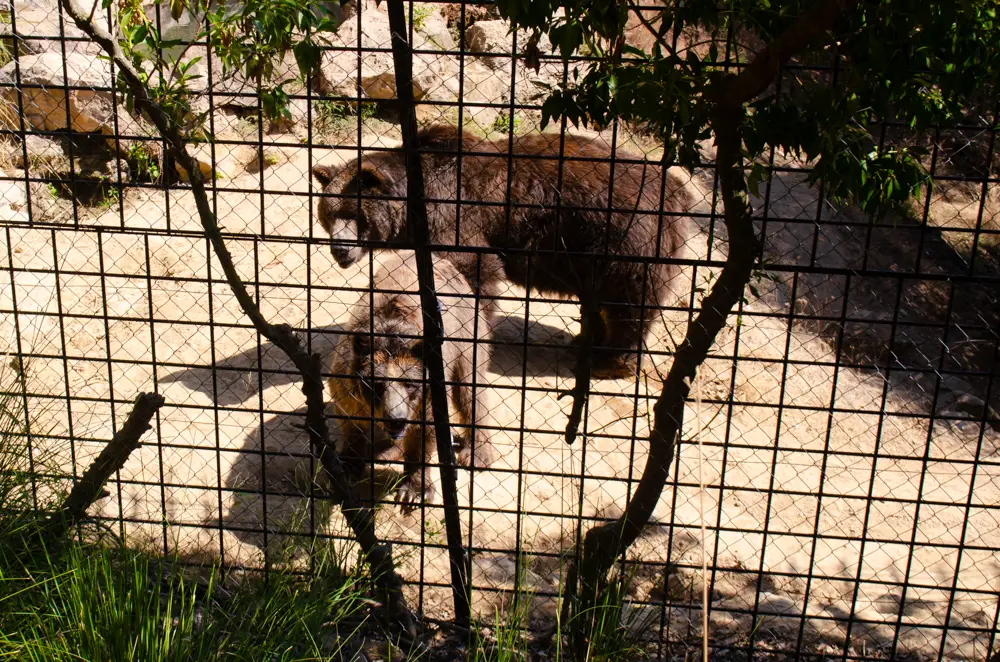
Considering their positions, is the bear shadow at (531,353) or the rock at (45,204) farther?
the rock at (45,204)

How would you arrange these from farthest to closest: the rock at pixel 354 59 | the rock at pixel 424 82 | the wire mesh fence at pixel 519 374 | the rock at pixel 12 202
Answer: the rock at pixel 424 82, the rock at pixel 354 59, the rock at pixel 12 202, the wire mesh fence at pixel 519 374

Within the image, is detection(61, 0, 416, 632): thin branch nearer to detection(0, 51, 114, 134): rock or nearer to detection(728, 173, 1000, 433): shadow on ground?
detection(728, 173, 1000, 433): shadow on ground

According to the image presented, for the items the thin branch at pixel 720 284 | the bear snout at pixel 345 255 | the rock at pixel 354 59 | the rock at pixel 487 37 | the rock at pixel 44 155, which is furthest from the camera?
the rock at pixel 487 37

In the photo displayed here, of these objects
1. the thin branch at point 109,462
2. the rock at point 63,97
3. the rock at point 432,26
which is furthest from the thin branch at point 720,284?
the rock at point 432,26

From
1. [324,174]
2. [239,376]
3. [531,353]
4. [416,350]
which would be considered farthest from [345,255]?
[531,353]

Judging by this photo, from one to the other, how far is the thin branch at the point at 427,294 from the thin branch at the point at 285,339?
10.7 inches

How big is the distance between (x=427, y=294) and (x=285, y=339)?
0.59 meters

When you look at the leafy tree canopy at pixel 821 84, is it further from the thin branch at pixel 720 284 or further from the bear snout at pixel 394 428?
the bear snout at pixel 394 428

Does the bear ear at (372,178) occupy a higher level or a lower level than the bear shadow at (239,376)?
higher

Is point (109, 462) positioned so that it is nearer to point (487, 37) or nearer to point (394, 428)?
point (394, 428)

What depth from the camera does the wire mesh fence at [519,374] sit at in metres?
3.74

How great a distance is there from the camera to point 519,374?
22.1 ft

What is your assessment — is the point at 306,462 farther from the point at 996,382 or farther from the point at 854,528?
the point at 996,382

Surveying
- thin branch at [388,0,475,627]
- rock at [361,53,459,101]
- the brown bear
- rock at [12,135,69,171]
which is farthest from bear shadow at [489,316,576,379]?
rock at [12,135,69,171]
